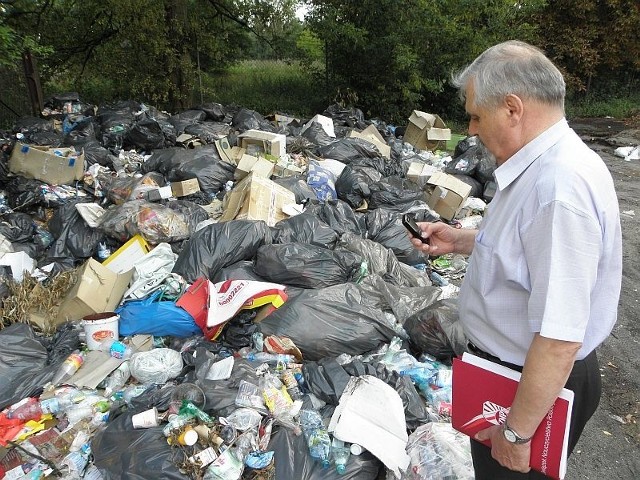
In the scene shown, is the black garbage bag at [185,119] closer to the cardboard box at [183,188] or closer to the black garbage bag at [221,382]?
the cardboard box at [183,188]

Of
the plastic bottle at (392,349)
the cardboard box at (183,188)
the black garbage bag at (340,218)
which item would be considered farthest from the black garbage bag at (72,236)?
the plastic bottle at (392,349)

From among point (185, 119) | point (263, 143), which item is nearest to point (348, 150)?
point (263, 143)

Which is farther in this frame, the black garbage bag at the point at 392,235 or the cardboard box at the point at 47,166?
the cardboard box at the point at 47,166

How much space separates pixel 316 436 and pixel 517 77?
1540 millimetres

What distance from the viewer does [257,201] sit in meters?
3.79

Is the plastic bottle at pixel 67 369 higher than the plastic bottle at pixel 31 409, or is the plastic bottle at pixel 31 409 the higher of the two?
the plastic bottle at pixel 67 369

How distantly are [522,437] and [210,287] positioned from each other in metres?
1.97

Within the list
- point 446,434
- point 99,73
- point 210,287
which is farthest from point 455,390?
point 99,73

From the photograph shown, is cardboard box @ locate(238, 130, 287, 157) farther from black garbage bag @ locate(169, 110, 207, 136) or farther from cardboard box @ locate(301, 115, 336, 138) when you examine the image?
black garbage bag @ locate(169, 110, 207, 136)

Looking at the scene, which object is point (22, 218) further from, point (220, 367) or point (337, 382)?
point (337, 382)

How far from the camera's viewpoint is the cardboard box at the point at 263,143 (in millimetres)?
5102

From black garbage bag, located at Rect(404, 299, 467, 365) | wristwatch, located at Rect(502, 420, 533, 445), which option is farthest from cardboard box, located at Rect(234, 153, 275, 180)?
wristwatch, located at Rect(502, 420, 533, 445)

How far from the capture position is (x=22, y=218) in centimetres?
411

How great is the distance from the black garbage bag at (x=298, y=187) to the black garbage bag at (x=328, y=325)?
5.84 feet
